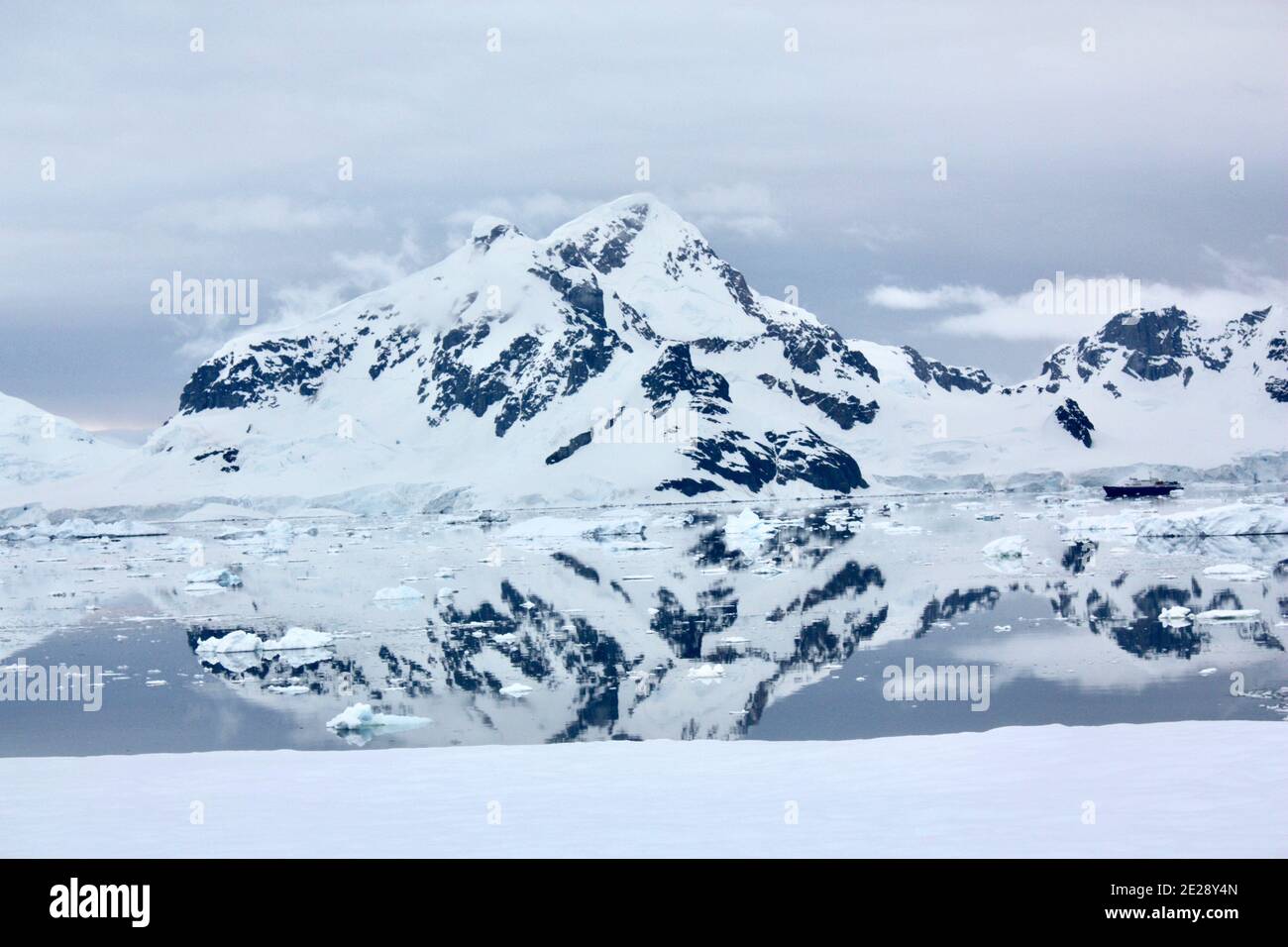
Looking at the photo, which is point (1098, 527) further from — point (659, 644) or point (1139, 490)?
point (1139, 490)

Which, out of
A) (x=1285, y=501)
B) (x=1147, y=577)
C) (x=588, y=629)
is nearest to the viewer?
(x=588, y=629)

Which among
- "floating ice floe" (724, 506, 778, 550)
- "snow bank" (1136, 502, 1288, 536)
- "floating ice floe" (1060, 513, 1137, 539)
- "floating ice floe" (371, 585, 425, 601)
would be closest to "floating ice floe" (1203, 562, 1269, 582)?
"snow bank" (1136, 502, 1288, 536)

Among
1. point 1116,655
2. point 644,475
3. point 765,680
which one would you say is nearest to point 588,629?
point 765,680

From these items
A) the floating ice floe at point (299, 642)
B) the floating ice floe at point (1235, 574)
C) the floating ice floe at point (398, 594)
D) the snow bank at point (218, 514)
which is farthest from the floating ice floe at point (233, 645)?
the snow bank at point (218, 514)

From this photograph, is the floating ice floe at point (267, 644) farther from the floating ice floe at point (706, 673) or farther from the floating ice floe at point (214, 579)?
the floating ice floe at point (214, 579)

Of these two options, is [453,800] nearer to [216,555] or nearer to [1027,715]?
[1027,715]

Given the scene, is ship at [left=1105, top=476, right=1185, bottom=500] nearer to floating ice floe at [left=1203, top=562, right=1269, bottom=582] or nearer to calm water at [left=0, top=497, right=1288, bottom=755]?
calm water at [left=0, top=497, right=1288, bottom=755]
